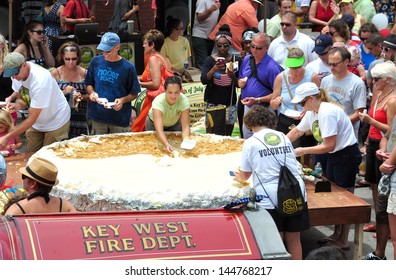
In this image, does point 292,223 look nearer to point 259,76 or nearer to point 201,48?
point 259,76

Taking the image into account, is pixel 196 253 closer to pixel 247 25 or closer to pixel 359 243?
pixel 359 243

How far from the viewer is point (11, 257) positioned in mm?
4211

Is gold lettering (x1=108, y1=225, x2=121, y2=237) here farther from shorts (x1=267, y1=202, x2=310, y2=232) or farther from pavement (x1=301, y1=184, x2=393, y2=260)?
pavement (x1=301, y1=184, x2=393, y2=260)

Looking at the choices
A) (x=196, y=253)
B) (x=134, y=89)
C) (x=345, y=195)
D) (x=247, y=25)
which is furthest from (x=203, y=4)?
(x=196, y=253)

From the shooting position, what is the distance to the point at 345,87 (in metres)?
8.25

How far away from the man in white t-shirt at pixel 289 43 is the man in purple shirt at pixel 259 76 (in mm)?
1216

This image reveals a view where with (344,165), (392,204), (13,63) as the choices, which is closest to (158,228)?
(392,204)

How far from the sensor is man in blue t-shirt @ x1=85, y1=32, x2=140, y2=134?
8656 millimetres

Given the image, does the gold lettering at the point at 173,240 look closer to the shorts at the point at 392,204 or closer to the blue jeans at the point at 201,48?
the shorts at the point at 392,204

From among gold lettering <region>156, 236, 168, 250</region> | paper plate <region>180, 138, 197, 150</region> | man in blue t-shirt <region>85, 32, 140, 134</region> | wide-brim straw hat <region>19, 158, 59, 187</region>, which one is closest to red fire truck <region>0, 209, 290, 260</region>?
gold lettering <region>156, 236, 168, 250</region>

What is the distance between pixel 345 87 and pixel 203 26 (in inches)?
211

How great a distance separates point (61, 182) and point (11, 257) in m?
2.76

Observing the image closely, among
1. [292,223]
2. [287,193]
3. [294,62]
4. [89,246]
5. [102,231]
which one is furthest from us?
[294,62]

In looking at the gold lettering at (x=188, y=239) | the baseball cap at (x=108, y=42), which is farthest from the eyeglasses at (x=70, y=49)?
the gold lettering at (x=188, y=239)
